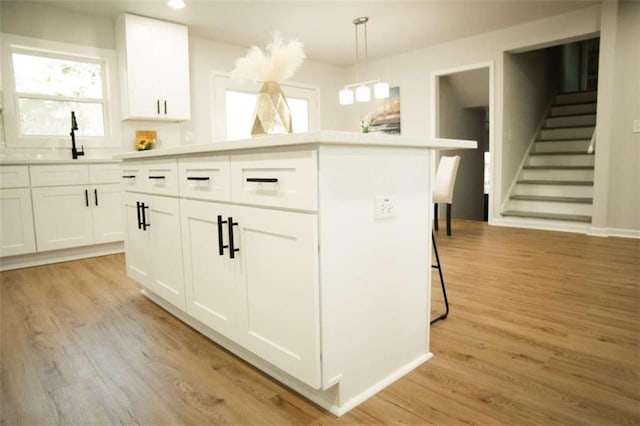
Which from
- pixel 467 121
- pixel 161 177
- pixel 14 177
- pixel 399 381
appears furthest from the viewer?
pixel 467 121

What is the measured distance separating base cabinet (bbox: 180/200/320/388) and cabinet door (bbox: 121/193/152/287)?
2.05 ft

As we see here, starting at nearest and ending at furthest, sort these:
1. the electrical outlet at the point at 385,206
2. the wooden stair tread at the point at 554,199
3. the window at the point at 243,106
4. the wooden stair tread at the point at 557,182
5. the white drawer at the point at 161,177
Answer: the electrical outlet at the point at 385,206 < the white drawer at the point at 161,177 < the wooden stair tread at the point at 554,199 < the wooden stair tread at the point at 557,182 < the window at the point at 243,106

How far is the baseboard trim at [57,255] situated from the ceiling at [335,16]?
8.06 ft

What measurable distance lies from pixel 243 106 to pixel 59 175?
9.07ft

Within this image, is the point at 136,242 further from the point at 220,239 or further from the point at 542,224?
the point at 542,224

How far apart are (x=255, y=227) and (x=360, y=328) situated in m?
0.53

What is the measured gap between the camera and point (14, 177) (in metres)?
3.51

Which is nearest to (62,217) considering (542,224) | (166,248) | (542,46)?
(166,248)

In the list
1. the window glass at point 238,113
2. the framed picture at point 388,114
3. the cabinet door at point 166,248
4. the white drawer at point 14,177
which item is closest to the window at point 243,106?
the window glass at point 238,113

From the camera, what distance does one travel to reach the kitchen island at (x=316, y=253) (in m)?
1.28

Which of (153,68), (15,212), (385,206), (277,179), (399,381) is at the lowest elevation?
(399,381)

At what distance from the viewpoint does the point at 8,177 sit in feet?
11.4

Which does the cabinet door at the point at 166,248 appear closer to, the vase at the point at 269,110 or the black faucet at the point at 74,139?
the vase at the point at 269,110

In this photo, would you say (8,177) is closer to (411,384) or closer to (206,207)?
(206,207)
